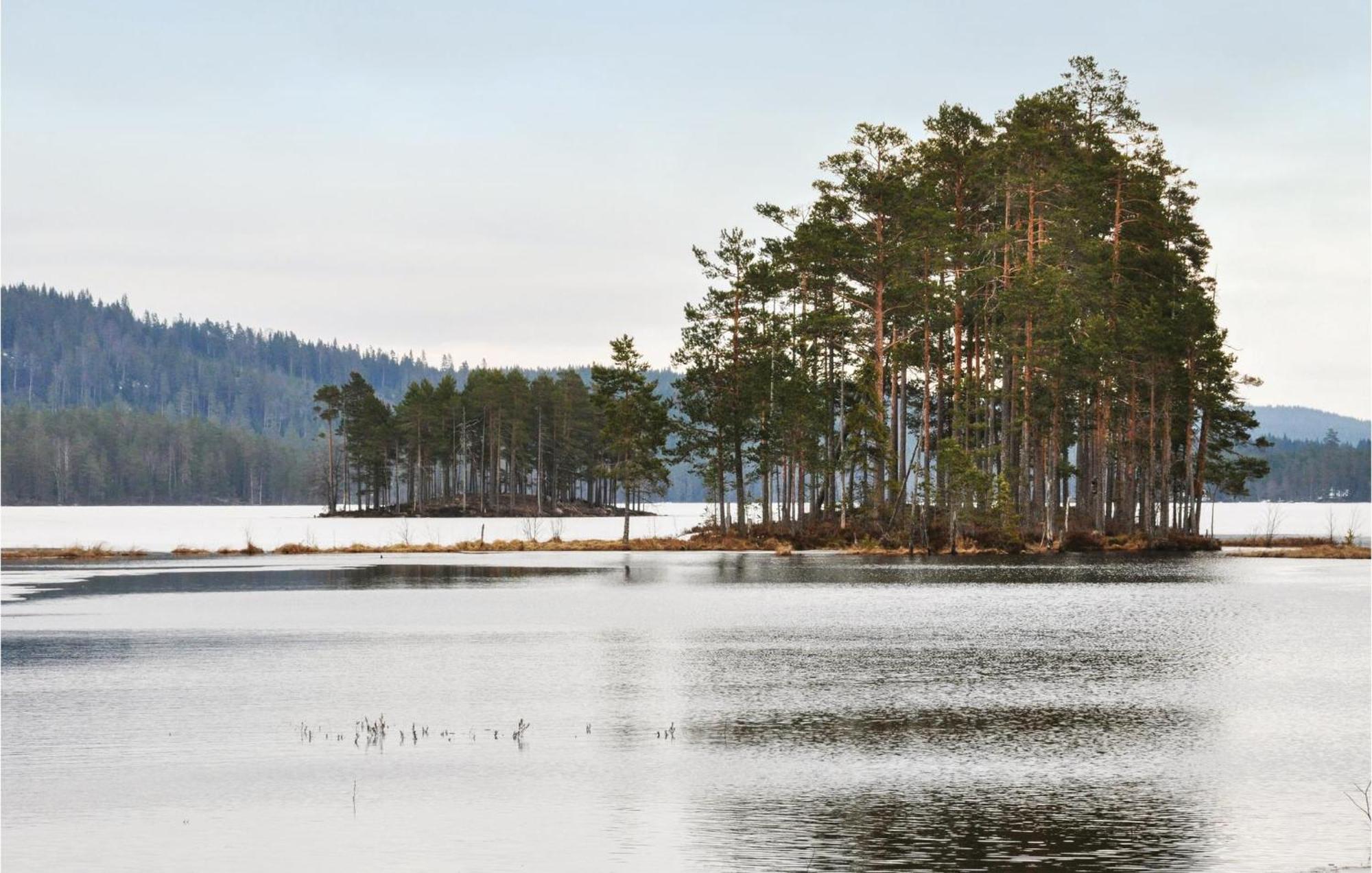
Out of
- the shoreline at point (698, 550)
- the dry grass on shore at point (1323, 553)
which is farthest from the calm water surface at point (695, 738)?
the shoreline at point (698, 550)

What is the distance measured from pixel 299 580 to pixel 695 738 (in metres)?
39.8

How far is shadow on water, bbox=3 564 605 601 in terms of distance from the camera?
5025 cm

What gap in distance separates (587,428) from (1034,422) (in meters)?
97.1

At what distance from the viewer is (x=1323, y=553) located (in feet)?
231

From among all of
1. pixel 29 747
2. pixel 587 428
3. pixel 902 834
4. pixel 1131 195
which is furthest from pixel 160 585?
pixel 587 428

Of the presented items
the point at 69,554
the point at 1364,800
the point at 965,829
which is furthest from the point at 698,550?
the point at 965,829

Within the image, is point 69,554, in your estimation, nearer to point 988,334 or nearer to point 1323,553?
point 988,334

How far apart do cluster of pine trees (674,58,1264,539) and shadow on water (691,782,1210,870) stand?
184 feet

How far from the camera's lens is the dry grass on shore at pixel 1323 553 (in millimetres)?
69812

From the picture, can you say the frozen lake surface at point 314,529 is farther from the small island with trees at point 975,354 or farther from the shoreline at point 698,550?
the small island with trees at point 975,354

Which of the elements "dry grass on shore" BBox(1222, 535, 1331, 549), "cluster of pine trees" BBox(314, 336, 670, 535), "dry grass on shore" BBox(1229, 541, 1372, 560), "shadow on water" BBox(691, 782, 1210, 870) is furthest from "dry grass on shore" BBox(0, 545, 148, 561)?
"cluster of pine trees" BBox(314, 336, 670, 535)

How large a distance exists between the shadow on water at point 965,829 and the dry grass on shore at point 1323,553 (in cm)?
5943

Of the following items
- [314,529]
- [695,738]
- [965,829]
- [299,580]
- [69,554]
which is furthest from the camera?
[314,529]

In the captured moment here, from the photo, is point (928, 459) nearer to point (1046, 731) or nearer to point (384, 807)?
point (1046, 731)
